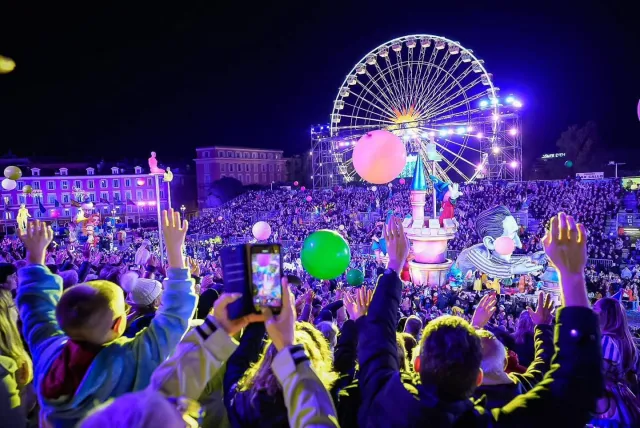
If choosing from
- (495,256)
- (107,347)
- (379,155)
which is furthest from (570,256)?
(495,256)

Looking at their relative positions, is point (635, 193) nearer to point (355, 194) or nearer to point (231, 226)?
point (355, 194)

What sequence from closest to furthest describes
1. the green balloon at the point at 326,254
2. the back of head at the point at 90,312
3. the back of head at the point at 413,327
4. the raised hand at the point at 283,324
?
the raised hand at the point at 283,324 < the back of head at the point at 90,312 < the back of head at the point at 413,327 < the green balloon at the point at 326,254

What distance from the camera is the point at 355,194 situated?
35.5 m

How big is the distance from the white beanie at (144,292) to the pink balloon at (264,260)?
205cm

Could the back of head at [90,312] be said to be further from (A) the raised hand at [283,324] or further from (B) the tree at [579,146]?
(B) the tree at [579,146]

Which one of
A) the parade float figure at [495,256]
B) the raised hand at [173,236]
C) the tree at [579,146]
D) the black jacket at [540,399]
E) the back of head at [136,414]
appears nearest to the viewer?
the back of head at [136,414]

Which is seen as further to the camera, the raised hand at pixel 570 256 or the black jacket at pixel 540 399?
the raised hand at pixel 570 256

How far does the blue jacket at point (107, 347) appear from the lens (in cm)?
188

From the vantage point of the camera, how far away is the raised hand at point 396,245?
2143 mm

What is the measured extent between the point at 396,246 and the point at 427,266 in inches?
507

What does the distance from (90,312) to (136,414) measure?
3.01ft

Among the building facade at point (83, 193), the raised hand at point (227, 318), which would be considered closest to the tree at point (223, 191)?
the building facade at point (83, 193)

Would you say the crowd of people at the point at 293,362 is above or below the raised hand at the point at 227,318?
below

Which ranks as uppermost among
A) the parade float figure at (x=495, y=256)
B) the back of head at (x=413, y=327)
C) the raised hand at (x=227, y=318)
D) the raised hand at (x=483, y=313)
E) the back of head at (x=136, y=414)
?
the raised hand at (x=227, y=318)
